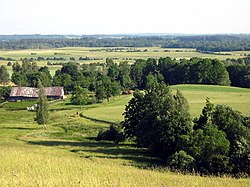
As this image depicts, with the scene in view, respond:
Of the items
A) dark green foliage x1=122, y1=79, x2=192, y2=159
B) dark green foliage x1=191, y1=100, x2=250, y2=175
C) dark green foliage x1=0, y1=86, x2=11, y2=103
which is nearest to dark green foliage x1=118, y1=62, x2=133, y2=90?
dark green foliage x1=0, y1=86, x2=11, y2=103

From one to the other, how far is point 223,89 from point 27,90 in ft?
175

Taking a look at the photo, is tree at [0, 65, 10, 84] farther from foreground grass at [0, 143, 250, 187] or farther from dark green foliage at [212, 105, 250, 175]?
foreground grass at [0, 143, 250, 187]

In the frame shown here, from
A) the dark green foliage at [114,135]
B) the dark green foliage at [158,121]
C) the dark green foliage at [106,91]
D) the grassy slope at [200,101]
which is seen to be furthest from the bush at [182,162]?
the dark green foliage at [106,91]

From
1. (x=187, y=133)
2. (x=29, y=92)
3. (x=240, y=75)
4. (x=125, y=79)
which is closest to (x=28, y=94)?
(x=29, y=92)

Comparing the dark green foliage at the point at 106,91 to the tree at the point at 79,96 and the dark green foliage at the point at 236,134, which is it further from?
the dark green foliage at the point at 236,134

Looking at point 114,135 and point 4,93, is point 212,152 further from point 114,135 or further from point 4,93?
point 4,93

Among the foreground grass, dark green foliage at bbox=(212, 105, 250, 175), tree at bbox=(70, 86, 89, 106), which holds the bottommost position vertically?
tree at bbox=(70, 86, 89, 106)

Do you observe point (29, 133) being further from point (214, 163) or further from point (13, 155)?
point (13, 155)

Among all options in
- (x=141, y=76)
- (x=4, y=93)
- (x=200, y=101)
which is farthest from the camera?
(x=141, y=76)

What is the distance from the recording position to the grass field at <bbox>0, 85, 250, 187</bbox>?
44.5 feet

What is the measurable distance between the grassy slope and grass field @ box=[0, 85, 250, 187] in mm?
201

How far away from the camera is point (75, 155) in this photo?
33.6 meters

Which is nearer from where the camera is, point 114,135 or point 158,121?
point 158,121

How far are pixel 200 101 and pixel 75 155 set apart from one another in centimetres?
5306
